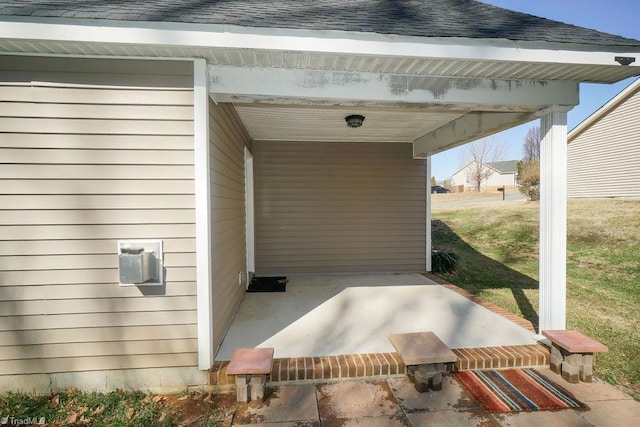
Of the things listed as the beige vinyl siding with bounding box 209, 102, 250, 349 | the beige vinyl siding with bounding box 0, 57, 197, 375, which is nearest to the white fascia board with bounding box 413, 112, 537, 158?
the beige vinyl siding with bounding box 209, 102, 250, 349

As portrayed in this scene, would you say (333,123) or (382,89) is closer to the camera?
(382,89)

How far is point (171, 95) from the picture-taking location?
2.33m

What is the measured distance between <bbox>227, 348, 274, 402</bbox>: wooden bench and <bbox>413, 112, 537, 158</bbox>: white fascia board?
336cm

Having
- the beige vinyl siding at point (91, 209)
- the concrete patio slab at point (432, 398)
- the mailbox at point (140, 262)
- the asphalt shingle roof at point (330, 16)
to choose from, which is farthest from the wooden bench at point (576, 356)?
the mailbox at point (140, 262)

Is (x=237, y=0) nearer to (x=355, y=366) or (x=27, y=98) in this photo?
(x=27, y=98)

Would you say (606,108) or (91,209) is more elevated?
(606,108)

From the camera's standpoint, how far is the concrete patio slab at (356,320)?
111 inches

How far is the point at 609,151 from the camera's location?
11812mm

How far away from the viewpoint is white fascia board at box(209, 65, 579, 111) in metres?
2.42

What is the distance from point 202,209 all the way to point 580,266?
25.6ft

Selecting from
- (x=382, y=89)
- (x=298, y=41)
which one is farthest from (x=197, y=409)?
(x=382, y=89)

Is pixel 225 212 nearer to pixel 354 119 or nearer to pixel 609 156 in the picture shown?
pixel 354 119

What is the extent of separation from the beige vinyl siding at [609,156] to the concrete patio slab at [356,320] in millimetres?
12027

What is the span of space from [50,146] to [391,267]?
5304 mm
